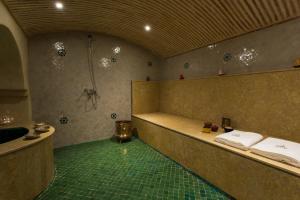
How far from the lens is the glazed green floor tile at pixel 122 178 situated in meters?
2.27

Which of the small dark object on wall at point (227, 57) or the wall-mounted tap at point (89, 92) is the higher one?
the small dark object on wall at point (227, 57)

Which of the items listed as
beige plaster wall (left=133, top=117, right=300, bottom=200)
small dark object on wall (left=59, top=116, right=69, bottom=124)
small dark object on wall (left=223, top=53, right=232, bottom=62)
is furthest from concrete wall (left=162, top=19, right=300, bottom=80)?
small dark object on wall (left=59, top=116, right=69, bottom=124)

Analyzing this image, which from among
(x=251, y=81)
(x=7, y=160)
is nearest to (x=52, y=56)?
(x=7, y=160)

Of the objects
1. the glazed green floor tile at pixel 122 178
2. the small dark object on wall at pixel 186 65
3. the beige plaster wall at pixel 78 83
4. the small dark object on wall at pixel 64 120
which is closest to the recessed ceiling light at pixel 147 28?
the beige plaster wall at pixel 78 83

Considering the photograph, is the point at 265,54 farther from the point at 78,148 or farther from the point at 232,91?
the point at 78,148

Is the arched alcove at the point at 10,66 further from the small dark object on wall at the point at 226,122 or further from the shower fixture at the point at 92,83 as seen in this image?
the small dark object on wall at the point at 226,122

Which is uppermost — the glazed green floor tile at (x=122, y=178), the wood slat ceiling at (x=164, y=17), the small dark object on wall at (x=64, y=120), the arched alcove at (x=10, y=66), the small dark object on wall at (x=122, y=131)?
the wood slat ceiling at (x=164, y=17)

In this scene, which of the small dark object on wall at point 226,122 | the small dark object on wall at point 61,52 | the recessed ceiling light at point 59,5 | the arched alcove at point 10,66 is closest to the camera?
the recessed ceiling light at point 59,5

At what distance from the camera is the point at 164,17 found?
311 cm

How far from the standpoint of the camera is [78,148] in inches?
157

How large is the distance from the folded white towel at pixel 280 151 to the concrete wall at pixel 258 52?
1.25 metres

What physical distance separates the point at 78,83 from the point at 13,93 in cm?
138

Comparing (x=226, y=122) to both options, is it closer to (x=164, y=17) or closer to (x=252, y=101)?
(x=252, y=101)

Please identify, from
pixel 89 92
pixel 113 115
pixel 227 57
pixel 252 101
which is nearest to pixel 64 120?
pixel 89 92
